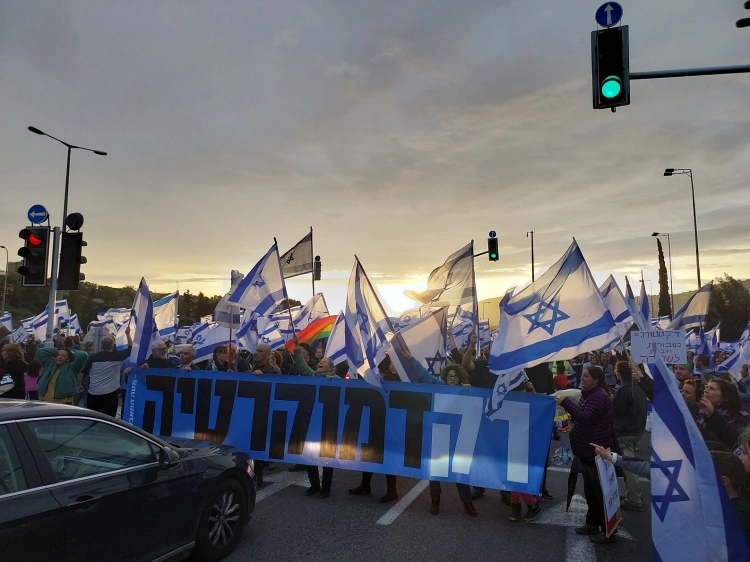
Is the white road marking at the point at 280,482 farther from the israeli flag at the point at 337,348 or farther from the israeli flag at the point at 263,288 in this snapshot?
the israeli flag at the point at 337,348

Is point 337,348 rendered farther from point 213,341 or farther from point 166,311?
point 166,311

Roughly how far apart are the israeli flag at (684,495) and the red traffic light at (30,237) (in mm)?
10395

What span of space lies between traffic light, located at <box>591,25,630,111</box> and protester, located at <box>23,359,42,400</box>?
34.3ft

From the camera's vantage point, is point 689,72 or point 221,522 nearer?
point 221,522

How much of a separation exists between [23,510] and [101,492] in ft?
1.75

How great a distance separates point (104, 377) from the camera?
856cm

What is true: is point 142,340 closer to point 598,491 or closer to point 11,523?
point 11,523

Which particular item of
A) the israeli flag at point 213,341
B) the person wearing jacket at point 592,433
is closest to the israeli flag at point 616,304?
the person wearing jacket at point 592,433

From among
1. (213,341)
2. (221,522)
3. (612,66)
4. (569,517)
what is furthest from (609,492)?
(213,341)

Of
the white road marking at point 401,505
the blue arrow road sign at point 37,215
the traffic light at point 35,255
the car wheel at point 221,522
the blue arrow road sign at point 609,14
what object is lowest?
the white road marking at point 401,505

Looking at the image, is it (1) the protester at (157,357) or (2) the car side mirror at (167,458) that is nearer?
(2) the car side mirror at (167,458)

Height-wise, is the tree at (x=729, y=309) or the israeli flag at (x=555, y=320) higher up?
the tree at (x=729, y=309)

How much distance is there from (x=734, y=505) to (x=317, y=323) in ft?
40.2

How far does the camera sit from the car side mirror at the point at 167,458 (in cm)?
430
